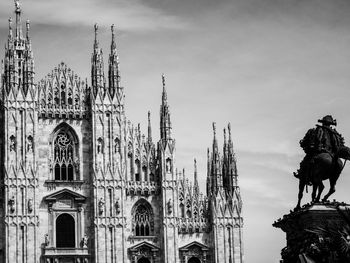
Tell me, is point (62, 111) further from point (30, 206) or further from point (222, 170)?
point (222, 170)

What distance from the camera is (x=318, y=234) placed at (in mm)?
18797

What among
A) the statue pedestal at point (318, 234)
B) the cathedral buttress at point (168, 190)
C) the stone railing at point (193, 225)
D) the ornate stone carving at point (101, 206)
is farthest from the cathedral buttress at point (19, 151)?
the statue pedestal at point (318, 234)

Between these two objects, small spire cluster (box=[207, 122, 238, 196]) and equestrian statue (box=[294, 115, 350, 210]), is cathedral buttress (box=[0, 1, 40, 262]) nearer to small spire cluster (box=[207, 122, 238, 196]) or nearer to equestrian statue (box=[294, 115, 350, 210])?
small spire cluster (box=[207, 122, 238, 196])

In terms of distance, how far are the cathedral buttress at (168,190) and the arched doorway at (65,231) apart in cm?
654

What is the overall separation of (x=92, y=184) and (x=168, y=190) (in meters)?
5.56

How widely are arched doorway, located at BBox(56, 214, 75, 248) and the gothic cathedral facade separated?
7 centimetres

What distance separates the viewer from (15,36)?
61.3 metres

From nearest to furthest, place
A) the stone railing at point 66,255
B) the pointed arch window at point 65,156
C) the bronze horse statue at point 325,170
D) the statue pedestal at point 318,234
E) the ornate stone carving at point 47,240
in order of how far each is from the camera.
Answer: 1. the statue pedestal at point 318,234
2. the bronze horse statue at point 325,170
3. the stone railing at point 66,255
4. the ornate stone carving at point 47,240
5. the pointed arch window at point 65,156

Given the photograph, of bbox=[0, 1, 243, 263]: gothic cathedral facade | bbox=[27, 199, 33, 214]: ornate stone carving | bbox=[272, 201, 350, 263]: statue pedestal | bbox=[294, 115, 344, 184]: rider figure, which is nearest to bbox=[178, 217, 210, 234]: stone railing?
bbox=[0, 1, 243, 263]: gothic cathedral facade

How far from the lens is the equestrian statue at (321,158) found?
19469 mm

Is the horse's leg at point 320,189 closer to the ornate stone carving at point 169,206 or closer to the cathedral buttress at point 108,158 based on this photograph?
the cathedral buttress at point 108,158

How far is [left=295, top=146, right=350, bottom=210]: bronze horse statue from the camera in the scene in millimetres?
19438

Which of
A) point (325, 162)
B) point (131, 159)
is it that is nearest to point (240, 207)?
point (131, 159)

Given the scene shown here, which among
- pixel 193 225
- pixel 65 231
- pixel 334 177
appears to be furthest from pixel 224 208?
pixel 334 177
